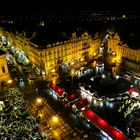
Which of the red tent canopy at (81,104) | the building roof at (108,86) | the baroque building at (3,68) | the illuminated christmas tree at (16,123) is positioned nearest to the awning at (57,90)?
the building roof at (108,86)

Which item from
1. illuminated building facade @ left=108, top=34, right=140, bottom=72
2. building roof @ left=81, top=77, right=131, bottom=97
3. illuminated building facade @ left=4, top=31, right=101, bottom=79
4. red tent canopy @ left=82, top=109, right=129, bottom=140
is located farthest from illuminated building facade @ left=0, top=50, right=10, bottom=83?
illuminated building facade @ left=108, top=34, right=140, bottom=72

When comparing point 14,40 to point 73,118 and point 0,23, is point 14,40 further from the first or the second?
point 73,118

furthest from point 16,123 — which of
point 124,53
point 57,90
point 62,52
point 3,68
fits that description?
point 124,53

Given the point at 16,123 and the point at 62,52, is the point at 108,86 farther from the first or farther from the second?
the point at 16,123

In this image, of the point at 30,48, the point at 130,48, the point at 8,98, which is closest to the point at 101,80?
the point at 130,48

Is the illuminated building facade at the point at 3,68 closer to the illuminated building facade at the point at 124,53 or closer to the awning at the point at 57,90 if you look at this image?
the awning at the point at 57,90

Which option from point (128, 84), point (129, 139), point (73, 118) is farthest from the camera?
point (128, 84)
